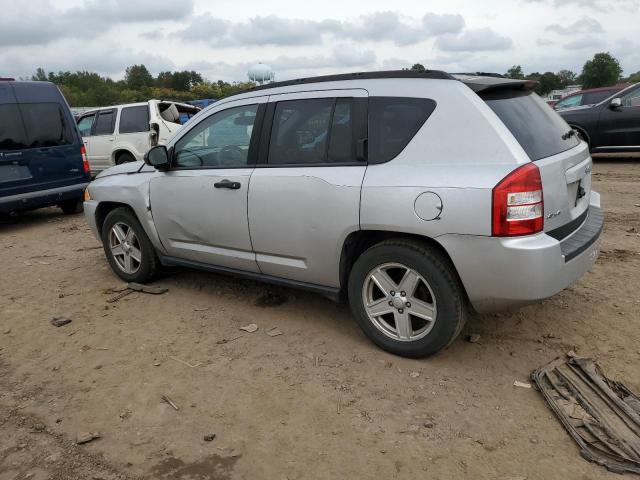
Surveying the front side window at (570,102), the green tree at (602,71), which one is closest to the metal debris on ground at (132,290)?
the front side window at (570,102)

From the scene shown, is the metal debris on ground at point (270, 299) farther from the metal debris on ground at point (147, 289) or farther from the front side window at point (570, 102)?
the front side window at point (570, 102)

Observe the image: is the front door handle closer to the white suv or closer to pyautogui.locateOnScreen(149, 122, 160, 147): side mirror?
the white suv

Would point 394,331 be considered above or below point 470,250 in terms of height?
below

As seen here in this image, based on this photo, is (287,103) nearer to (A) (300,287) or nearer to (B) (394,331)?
(A) (300,287)

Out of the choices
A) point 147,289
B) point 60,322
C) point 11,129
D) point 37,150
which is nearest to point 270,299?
point 147,289

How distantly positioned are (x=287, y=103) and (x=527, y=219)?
6.30 ft

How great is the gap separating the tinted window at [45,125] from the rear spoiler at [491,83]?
276 inches

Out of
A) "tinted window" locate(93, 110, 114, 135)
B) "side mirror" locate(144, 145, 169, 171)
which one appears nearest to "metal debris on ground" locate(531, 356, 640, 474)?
"side mirror" locate(144, 145, 169, 171)

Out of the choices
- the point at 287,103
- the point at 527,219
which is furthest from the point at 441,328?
the point at 287,103

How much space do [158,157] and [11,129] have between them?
4.72 m

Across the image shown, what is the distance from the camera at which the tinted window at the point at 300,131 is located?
3649 mm

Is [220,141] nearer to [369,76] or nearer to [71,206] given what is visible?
[369,76]

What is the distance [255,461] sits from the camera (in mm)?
2592

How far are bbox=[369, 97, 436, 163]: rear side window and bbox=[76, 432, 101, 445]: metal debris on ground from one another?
2261mm
